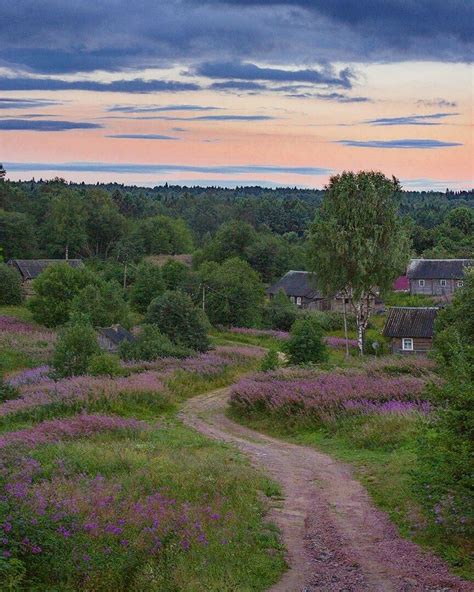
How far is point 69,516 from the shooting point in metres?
11.6

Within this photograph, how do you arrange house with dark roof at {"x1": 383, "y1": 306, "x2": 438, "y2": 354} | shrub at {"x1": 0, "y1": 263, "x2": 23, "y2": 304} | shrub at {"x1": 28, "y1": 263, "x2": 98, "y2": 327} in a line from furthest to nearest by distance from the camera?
shrub at {"x1": 0, "y1": 263, "x2": 23, "y2": 304}
shrub at {"x1": 28, "y1": 263, "x2": 98, "y2": 327}
house with dark roof at {"x1": 383, "y1": 306, "x2": 438, "y2": 354}

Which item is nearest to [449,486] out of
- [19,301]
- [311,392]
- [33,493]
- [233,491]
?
[233,491]

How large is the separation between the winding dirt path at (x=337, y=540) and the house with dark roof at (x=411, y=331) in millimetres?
30045

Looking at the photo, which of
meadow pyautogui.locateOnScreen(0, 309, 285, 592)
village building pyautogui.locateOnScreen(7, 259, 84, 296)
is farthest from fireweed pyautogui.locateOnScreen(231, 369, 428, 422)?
village building pyautogui.locateOnScreen(7, 259, 84, 296)

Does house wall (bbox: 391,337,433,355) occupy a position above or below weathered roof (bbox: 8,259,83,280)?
below

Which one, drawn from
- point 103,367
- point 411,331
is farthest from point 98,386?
point 411,331

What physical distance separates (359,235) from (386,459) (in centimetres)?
2748

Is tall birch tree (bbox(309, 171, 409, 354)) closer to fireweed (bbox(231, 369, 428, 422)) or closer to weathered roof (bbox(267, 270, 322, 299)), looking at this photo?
fireweed (bbox(231, 369, 428, 422))

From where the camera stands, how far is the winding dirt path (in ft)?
35.9

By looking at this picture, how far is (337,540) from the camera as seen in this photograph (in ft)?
42.1

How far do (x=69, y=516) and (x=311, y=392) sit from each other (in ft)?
49.7

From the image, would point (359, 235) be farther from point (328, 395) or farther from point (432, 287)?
point (432, 287)

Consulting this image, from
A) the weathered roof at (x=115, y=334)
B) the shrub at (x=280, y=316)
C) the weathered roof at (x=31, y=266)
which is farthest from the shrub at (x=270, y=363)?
the weathered roof at (x=31, y=266)

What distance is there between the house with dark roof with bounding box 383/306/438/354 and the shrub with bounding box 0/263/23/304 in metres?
39.5
